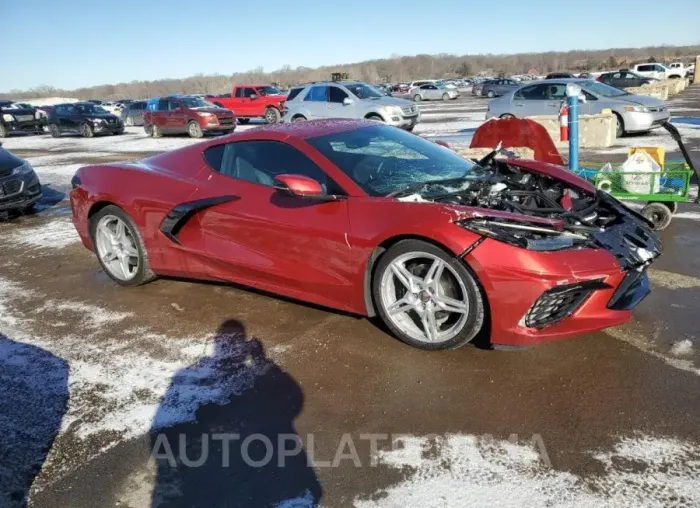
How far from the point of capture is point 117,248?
198 inches

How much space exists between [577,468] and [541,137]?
577 cm

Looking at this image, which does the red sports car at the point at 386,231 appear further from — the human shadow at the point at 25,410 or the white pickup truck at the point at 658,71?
the white pickup truck at the point at 658,71

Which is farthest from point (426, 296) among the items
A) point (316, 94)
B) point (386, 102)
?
point (316, 94)

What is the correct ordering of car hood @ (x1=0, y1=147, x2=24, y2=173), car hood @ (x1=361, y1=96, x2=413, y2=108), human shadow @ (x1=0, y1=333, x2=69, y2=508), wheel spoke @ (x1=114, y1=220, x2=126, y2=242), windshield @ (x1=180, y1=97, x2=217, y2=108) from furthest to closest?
1. windshield @ (x1=180, y1=97, x2=217, y2=108)
2. car hood @ (x1=361, y1=96, x2=413, y2=108)
3. car hood @ (x1=0, y1=147, x2=24, y2=173)
4. wheel spoke @ (x1=114, y1=220, x2=126, y2=242)
5. human shadow @ (x1=0, y1=333, x2=69, y2=508)

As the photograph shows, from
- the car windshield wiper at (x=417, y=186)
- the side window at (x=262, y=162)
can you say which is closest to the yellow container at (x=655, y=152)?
the car windshield wiper at (x=417, y=186)

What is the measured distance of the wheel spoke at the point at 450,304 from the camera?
3216 mm

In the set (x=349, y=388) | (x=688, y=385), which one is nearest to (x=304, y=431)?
(x=349, y=388)

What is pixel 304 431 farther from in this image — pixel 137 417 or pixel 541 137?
pixel 541 137

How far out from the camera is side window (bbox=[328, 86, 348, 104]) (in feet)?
57.9

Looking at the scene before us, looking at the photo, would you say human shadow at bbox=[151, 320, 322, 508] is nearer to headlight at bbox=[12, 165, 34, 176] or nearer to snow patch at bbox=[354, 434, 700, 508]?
snow patch at bbox=[354, 434, 700, 508]

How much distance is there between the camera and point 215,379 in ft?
10.9

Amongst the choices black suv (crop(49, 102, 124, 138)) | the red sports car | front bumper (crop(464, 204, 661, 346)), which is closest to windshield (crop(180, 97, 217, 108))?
black suv (crop(49, 102, 124, 138))

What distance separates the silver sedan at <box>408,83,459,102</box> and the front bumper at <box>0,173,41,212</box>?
36.2m

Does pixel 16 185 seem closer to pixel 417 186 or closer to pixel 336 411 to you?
pixel 417 186
